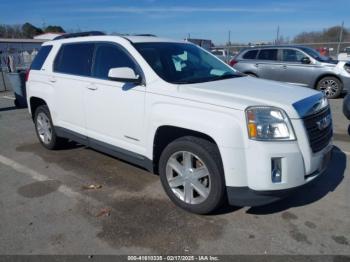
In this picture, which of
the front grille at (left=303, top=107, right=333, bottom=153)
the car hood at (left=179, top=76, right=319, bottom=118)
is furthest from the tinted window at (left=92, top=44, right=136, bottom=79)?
the front grille at (left=303, top=107, right=333, bottom=153)

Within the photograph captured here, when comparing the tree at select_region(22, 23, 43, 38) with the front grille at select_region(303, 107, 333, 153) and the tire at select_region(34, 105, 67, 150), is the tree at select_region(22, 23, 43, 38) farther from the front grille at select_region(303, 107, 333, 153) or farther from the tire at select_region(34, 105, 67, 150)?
the front grille at select_region(303, 107, 333, 153)

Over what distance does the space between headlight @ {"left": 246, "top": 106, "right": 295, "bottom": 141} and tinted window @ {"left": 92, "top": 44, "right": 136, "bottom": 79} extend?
1.70 metres

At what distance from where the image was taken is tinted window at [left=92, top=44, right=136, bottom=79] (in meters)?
4.11

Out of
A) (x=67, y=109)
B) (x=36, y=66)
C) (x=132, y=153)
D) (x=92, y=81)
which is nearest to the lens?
(x=132, y=153)

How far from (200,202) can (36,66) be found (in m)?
3.93

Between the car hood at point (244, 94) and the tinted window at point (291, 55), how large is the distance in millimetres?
7873

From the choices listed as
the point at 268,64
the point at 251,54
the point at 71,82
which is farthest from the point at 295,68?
the point at 71,82

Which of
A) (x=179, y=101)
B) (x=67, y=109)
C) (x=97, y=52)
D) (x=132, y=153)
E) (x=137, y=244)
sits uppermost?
(x=97, y=52)

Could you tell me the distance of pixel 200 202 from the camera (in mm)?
3480

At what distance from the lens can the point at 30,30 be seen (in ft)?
214

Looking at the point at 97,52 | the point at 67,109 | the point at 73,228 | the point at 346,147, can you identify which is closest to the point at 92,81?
the point at 97,52

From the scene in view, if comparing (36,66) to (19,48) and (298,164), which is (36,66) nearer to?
(298,164)

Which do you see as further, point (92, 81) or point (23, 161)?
point (23, 161)

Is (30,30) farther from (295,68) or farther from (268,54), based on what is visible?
(295,68)
